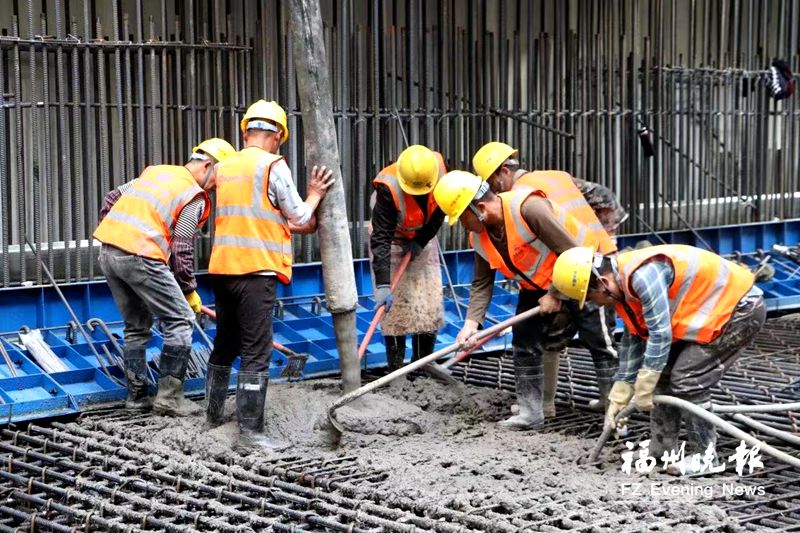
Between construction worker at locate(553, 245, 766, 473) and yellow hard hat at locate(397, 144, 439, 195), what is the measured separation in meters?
1.98

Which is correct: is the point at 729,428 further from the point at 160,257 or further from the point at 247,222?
the point at 160,257

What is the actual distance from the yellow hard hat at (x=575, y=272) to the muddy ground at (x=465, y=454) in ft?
3.14

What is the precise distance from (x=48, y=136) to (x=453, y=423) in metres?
3.67

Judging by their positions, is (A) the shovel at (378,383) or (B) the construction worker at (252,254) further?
(B) the construction worker at (252,254)

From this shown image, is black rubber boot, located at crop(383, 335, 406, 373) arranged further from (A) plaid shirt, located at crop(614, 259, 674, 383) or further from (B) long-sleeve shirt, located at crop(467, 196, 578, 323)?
(A) plaid shirt, located at crop(614, 259, 674, 383)

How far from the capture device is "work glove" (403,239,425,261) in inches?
322

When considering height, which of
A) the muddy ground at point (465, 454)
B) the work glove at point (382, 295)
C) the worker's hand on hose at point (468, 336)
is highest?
the work glove at point (382, 295)

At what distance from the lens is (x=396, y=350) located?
840 centimetres

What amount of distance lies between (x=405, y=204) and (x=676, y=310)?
2535 millimetres

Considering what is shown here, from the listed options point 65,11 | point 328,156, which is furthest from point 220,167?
point 65,11

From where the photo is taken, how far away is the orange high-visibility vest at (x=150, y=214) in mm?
7250

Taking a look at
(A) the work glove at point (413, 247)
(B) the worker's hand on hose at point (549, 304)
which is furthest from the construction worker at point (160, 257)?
(B) the worker's hand on hose at point (549, 304)

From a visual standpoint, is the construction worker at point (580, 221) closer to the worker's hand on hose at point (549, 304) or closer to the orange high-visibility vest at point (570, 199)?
the orange high-visibility vest at point (570, 199)

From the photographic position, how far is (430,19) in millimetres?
10719
